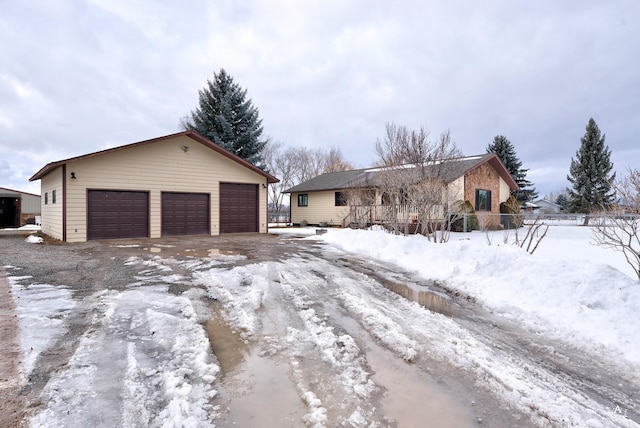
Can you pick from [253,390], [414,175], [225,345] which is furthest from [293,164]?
[253,390]

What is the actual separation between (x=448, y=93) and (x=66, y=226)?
66.8ft

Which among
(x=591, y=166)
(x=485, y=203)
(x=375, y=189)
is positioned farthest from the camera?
(x=591, y=166)

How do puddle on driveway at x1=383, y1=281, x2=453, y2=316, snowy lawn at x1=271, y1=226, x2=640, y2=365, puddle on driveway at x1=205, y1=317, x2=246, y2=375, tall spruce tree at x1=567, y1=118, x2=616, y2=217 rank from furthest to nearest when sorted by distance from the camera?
tall spruce tree at x1=567, y1=118, x2=616, y2=217 → puddle on driveway at x1=383, y1=281, x2=453, y2=316 → snowy lawn at x1=271, y1=226, x2=640, y2=365 → puddle on driveway at x1=205, y1=317, x2=246, y2=375

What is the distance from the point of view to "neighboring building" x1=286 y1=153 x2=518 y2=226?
1788 cm

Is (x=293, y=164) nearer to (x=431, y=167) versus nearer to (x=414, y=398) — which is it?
(x=431, y=167)

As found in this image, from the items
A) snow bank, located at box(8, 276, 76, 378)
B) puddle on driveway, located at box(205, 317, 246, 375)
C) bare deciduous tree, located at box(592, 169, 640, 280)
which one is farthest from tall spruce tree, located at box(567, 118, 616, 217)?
snow bank, located at box(8, 276, 76, 378)

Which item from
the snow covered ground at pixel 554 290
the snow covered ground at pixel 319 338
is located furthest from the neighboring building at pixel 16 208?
the snow covered ground at pixel 554 290

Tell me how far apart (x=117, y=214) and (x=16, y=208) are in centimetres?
1666

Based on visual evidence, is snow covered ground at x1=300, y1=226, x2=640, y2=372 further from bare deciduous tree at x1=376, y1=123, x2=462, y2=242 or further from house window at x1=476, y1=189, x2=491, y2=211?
house window at x1=476, y1=189, x2=491, y2=211

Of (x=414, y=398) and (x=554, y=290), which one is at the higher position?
(x=554, y=290)

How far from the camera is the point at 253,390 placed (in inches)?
104

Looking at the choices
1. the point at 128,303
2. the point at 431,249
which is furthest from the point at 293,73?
the point at 128,303

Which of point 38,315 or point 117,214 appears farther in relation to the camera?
point 117,214

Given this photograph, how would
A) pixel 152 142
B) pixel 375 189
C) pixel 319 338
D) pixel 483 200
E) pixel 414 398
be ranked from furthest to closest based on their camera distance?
pixel 483 200, pixel 375 189, pixel 152 142, pixel 319 338, pixel 414 398
